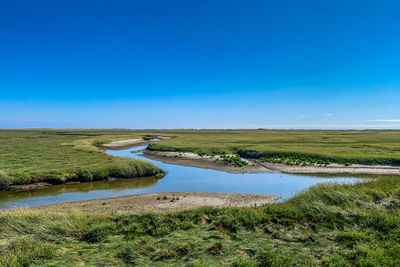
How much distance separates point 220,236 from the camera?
27.6ft

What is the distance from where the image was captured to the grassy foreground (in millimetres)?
6727

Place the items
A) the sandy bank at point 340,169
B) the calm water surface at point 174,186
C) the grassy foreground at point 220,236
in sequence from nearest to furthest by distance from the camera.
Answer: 1. the grassy foreground at point 220,236
2. the calm water surface at point 174,186
3. the sandy bank at point 340,169

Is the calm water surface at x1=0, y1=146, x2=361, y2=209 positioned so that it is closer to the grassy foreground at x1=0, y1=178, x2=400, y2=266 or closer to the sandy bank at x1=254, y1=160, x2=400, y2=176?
the sandy bank at x1=254, y1=160, x2=400, y2=176

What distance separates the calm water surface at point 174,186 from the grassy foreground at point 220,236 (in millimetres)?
7745

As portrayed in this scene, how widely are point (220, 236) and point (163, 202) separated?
847cm

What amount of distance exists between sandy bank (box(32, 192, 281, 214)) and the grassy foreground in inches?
173

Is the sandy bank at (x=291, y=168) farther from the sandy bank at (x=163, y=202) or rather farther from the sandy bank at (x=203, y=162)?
the sandy bank at (x=163, y=202)

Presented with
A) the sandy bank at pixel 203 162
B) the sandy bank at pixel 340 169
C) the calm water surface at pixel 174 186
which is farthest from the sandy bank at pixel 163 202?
the sandy bank at pixel 340 169

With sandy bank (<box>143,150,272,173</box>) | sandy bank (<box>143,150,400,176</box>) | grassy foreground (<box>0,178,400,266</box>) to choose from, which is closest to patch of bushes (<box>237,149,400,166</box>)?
sandy bank (<box>143,150,400,176</box>)

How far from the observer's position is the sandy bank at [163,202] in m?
14.7

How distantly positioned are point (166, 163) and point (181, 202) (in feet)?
69.0

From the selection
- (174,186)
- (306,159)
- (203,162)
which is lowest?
(174,186)

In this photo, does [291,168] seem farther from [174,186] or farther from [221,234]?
[221,234]

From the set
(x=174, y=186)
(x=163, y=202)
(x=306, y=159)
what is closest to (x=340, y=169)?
(x=306, y=159)
